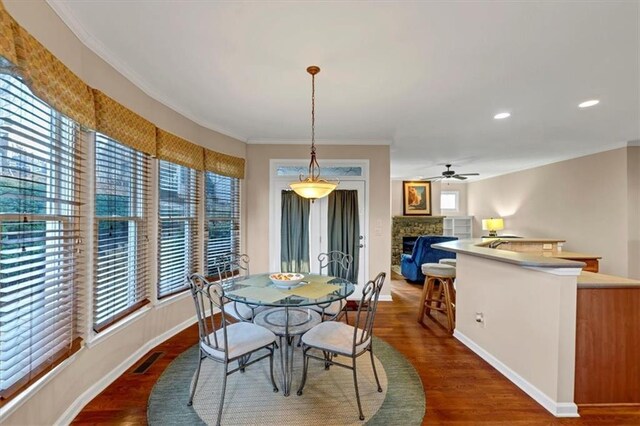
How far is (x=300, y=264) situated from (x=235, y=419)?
268 centimetres

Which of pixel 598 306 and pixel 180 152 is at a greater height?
pixel 180 152

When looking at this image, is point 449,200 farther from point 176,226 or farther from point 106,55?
point 106,55

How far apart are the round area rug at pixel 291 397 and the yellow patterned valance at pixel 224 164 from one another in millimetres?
2235

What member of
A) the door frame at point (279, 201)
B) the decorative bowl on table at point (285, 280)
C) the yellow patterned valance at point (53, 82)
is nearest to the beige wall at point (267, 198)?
the door frame at point (279, 201)

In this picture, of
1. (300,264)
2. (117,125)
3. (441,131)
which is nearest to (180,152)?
(117,125)

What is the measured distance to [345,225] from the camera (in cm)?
446

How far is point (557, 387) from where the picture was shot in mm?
1959

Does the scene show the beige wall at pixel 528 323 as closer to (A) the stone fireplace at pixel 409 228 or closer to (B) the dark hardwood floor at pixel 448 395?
(B) the dark hardwood floor at pixel 448 395

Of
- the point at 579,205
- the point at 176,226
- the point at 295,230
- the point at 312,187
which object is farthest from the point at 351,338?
the point at 579,205

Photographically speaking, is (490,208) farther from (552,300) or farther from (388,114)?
(552,300)

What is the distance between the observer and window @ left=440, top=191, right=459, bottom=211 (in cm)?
900

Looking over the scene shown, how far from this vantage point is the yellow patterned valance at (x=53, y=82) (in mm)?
1387

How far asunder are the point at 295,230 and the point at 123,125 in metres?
2.68

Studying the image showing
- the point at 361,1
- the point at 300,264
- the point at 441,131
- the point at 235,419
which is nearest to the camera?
the point at 361,1
